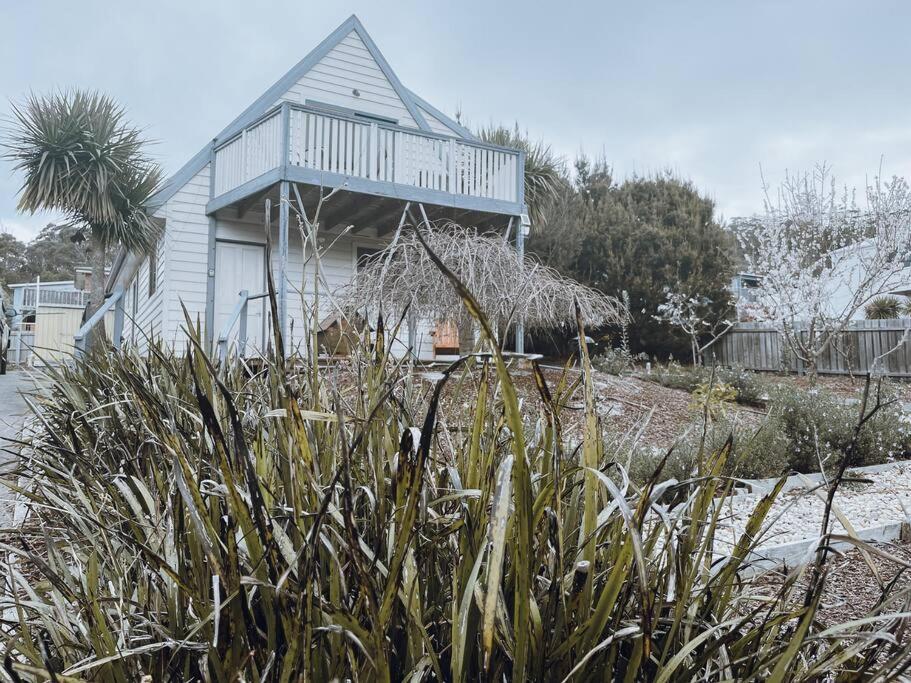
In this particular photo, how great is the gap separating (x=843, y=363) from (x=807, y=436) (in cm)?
1136

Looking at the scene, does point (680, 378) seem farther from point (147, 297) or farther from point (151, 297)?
point (147, 297)

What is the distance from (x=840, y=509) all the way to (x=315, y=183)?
7.54 meters

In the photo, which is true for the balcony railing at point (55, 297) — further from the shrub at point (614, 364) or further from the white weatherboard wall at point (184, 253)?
the shrub at point (614, 364)

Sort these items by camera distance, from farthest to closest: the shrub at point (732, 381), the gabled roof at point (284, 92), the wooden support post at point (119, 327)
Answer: the gabled roof at point (284, 92)
the shrub at point (732, 381)
the wooden support post at point (119, 327)

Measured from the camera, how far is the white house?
9.02 m

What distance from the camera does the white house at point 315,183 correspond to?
29.6ft

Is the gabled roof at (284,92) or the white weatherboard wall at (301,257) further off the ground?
the gabled roof at (284,92)

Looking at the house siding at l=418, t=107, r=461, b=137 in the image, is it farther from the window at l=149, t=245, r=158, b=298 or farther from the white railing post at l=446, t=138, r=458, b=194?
the window at l=149, t=245, r=158, b=298

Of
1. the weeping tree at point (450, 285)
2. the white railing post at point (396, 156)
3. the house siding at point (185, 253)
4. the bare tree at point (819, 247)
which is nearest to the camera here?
the weeping tree at point (450, 285)

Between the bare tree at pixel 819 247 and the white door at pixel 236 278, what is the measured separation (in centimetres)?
944

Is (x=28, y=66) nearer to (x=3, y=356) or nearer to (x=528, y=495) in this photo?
(x=3, y=356)

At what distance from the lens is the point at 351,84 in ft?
38.2

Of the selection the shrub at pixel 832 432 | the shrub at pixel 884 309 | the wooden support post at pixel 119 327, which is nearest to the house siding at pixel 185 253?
the wooden support post at pixel 119 327

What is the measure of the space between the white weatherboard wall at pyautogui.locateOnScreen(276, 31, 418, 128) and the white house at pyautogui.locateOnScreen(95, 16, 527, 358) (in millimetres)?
19
